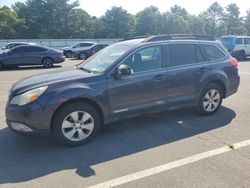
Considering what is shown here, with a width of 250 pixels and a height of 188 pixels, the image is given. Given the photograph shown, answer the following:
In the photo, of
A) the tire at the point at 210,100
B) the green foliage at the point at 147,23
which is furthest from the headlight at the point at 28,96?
the green foliage at the point at 147,23

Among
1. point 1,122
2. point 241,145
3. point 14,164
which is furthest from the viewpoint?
point 1,122

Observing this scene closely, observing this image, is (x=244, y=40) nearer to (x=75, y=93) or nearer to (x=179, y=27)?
(x=75, y=93)

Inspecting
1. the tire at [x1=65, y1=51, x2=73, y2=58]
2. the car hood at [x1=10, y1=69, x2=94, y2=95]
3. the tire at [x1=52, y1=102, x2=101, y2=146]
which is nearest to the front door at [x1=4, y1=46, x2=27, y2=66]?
the tire at [x1=65, y1=51, x2=73, y2=58]

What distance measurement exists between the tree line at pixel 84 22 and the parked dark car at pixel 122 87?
5085 cm

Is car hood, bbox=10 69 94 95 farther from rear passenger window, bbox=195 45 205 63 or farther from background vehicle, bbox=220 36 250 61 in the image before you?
background vehicle, bbox=220 36 250 61

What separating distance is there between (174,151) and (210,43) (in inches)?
118

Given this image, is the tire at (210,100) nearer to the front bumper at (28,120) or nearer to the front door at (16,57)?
the front bumper at (28,120)

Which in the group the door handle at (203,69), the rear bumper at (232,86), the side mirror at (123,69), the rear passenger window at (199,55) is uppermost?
the rear passenger window at (199,55)

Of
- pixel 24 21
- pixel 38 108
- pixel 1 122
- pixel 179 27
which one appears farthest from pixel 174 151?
pixel 179 27

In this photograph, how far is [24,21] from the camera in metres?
56.2

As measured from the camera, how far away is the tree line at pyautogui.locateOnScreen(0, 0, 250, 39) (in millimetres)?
56062

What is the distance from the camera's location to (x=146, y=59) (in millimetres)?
5758

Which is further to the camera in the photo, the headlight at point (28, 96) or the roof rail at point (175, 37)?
the roof rail at point (175, 37)

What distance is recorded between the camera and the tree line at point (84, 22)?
5606 cm
